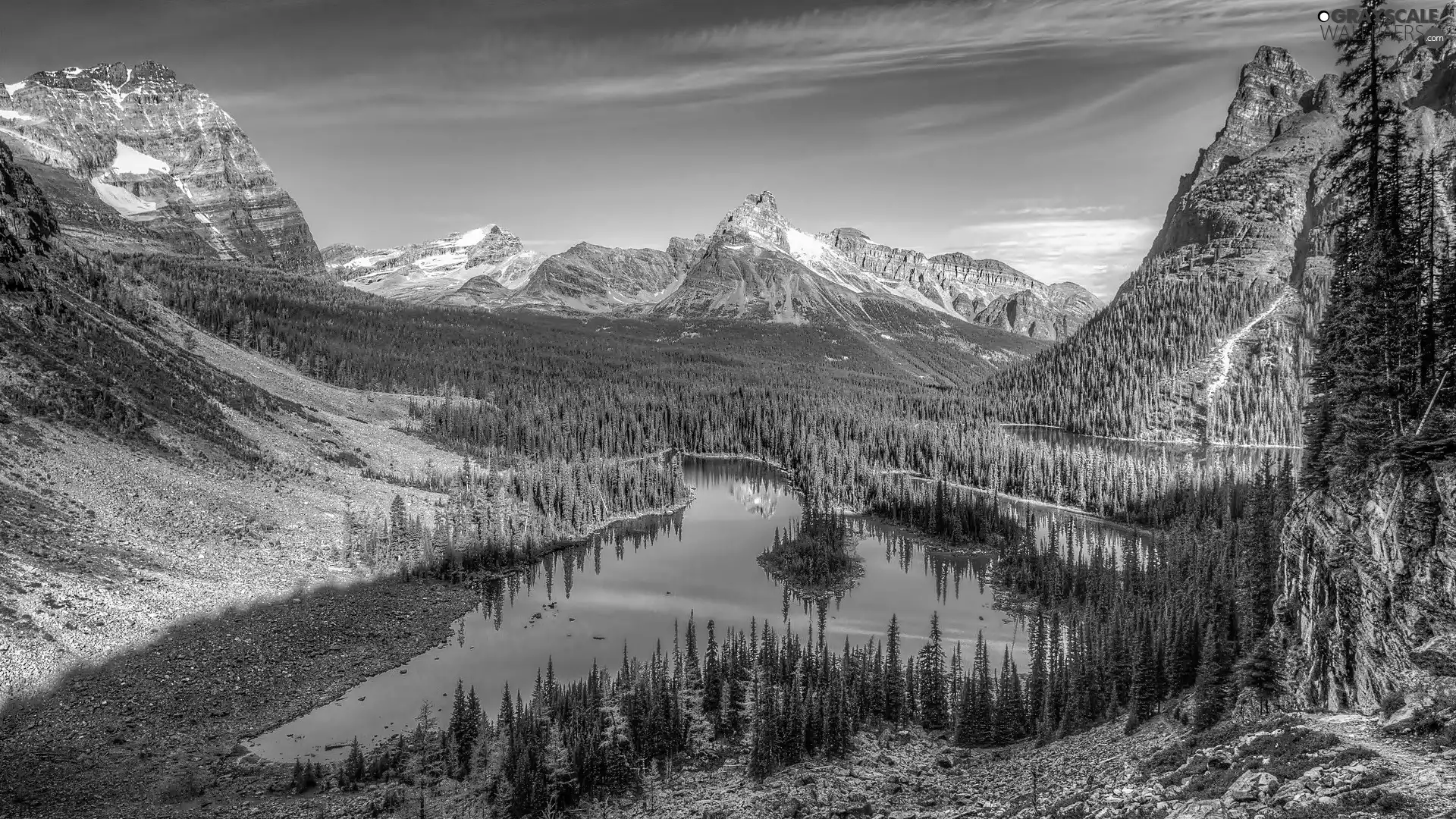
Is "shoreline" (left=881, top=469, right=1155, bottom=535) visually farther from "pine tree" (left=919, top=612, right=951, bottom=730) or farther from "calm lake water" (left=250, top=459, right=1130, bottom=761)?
"pine tree" (left=919, top=612, right=951, bottom=730)

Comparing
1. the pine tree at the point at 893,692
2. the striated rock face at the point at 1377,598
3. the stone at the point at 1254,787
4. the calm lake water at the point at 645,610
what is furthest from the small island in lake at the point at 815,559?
the stone at the point at 1254,787

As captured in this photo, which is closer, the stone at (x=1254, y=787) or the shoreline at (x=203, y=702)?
the stone at (x=1254, y=787)

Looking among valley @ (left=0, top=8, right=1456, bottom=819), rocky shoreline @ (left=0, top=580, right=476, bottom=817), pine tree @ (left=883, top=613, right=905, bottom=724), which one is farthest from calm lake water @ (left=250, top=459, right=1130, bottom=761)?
pine tree @ (left=883, top=613, right=905, bottom=724)

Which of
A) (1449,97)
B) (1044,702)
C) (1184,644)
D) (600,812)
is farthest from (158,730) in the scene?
(1449,97)

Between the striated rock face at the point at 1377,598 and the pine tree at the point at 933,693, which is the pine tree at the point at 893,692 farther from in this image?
the striated rock face at the point at 1377,598

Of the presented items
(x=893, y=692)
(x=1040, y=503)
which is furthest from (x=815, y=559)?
(x=1040, y=503)
